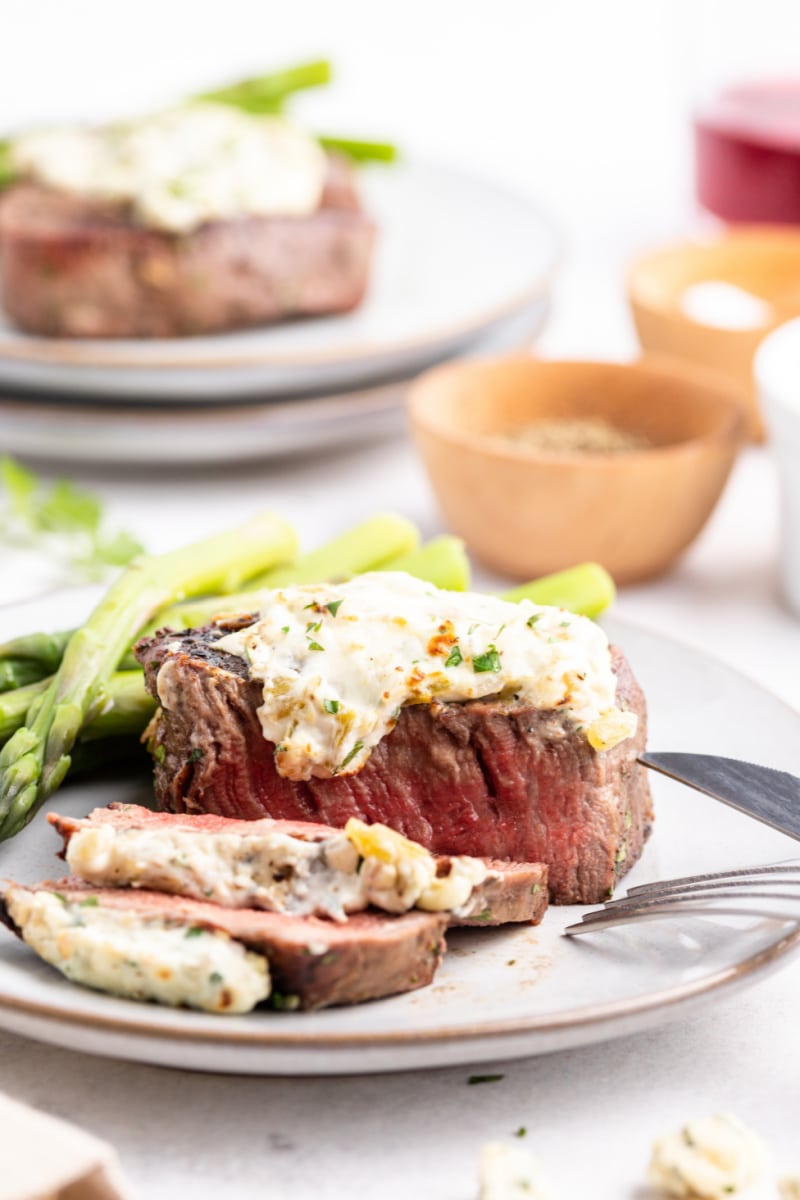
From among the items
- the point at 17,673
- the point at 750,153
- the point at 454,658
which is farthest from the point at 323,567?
the point at 750,153

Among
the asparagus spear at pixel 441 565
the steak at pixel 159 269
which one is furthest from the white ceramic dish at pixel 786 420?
the steak at pixel 159 269

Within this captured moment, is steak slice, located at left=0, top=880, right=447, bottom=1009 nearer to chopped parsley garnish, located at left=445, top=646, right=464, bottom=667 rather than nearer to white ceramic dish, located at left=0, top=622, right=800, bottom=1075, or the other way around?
white ceramic dish, located at left=0, top=622, right=800, bottom=1075

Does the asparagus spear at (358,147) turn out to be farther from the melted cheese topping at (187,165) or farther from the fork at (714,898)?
the fork at (714,898)

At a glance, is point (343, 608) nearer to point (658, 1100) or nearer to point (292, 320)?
point (658, 1100)

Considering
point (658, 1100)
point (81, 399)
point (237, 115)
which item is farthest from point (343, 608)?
point (237, 115)

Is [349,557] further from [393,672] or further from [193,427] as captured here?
[193,427]

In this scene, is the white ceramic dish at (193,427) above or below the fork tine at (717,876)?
below

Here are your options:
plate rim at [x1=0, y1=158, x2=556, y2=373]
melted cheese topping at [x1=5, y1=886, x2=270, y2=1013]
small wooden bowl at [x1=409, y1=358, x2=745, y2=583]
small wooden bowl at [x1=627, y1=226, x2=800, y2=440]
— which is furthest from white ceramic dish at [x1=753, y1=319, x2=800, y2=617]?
melted cheese topping at [x1=5, y1=886, x2=270, y2=1013]
